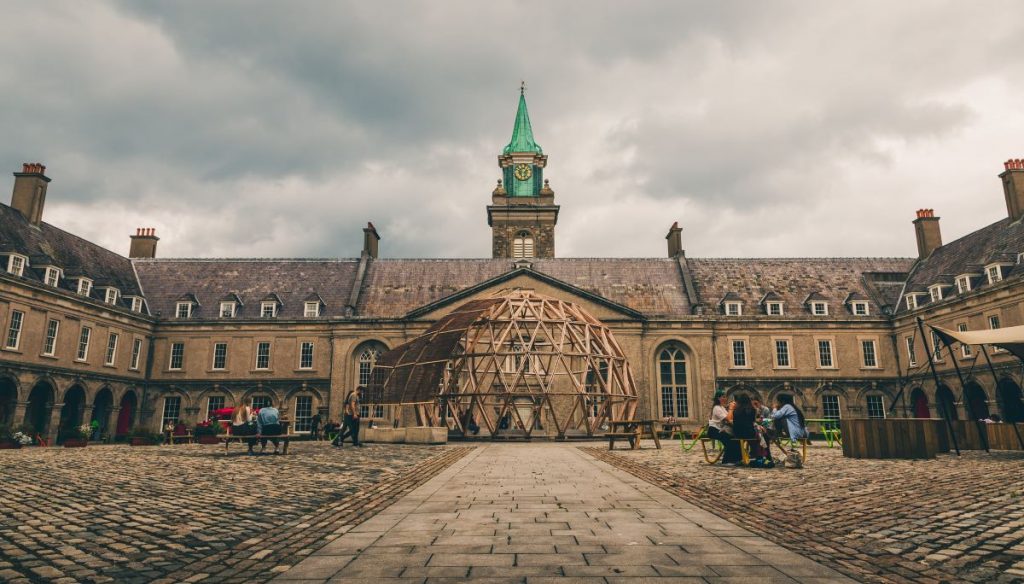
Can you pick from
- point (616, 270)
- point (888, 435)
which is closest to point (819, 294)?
point (616, 270)

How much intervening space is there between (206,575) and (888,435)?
1844cm

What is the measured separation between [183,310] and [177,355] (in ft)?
10.7

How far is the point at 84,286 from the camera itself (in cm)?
3641

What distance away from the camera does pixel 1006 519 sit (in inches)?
306

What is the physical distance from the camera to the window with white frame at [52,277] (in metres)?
33.4

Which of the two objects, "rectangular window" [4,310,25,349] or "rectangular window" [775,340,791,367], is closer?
"rectangular window" [4,310,25,349]

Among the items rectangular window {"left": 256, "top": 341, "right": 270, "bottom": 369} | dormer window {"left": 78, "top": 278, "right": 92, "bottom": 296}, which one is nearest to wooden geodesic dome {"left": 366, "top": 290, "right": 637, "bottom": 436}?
rectangular window {"left": 256, "top": 341, "right": 270, "bottom": 369}

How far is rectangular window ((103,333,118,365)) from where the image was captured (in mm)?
37719

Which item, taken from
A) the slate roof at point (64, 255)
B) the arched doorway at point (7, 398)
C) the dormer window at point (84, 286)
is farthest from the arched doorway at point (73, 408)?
the slate roof at point (64, 255)

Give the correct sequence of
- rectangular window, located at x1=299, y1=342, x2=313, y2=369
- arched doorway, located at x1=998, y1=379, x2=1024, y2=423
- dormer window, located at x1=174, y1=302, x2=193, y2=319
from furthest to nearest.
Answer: dormer window, located at x1=174, y1=302, x2=193, y2=319 → rectangular window, located at x1=299, y1=342, x2=313, y2=369 → arched doorway, located at x1=998, y1=379, x2=1024, y2=423

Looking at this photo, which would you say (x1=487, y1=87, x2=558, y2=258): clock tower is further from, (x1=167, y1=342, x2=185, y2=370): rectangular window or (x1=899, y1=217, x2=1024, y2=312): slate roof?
(x1=899, y1=217, x2=1024, y2=312): slate roof

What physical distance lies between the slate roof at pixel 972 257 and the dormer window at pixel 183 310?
49.2 m

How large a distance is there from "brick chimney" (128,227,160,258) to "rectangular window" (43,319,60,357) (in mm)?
15091

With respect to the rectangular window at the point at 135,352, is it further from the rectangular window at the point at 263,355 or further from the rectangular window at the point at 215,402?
the rectangular window at the point at 263,355
